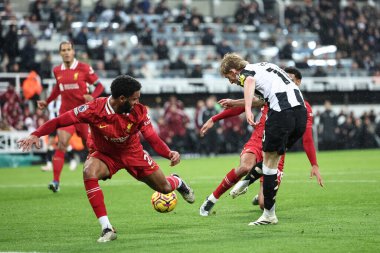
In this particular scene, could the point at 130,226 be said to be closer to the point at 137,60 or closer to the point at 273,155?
the point at 273,155

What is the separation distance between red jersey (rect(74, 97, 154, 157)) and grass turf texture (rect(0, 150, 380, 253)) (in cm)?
100

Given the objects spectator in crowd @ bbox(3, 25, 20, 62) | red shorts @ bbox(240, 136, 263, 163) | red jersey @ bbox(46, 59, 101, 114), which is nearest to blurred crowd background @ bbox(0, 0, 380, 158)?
spectator in crowd @ bbox(3, 25, 20, 62)

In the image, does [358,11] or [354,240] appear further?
[358,11]

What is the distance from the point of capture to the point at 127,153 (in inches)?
380

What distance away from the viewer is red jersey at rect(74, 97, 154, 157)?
30.1 ft

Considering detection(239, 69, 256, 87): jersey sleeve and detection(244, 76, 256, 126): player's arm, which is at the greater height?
detection(239, 69, 256, 87): jersey sleeve

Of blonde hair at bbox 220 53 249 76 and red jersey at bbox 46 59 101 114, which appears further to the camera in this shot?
red jersey at bbox 46 59 101 114

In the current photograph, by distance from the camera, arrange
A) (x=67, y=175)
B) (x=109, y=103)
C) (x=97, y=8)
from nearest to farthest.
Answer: (x=109, y=103)
(x=67, y=175)
(x=97, y=8)

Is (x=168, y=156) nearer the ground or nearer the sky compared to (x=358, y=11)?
nearer the sky

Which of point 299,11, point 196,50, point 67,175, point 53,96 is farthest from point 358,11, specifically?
point 53,96

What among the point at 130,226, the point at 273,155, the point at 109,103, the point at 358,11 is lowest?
the point at 358,11

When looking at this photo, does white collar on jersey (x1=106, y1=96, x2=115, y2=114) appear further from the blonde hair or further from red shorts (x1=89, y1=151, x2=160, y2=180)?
the blonde hair

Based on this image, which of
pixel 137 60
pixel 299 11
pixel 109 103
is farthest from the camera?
pixel 299 11

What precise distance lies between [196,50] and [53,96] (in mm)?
18898
